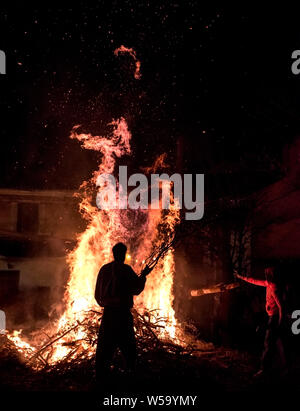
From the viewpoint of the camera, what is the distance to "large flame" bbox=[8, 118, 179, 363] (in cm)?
947

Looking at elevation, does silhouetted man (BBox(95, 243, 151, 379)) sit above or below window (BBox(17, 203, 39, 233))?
below

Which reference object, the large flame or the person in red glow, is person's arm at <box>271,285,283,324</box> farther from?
the large flame

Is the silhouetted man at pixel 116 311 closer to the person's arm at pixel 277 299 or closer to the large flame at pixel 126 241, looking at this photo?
the person's arm at pixel 277 299

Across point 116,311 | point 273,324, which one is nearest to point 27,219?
point 116,311

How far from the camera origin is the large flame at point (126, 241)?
947cm

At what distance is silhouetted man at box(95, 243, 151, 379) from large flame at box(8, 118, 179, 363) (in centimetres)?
276

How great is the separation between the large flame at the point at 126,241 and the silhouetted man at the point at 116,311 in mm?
2758

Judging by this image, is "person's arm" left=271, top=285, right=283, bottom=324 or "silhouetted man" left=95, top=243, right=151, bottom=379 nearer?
"silhouetted man" left=95, top=243, right=151, bottom=379

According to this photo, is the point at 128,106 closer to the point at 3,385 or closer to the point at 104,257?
the point at 104,257

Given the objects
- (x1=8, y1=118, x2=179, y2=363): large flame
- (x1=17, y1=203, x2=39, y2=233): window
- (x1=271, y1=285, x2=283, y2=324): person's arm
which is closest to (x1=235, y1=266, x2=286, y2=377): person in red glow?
(x1=271, y1=285, x2=283, y2=324): person's arm

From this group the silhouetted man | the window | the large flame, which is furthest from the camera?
the window

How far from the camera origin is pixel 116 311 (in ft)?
18.6

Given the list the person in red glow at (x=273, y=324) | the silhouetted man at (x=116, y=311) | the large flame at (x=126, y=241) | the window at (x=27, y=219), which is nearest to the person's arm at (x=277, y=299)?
the person in red glow at (x=273, y=324)
